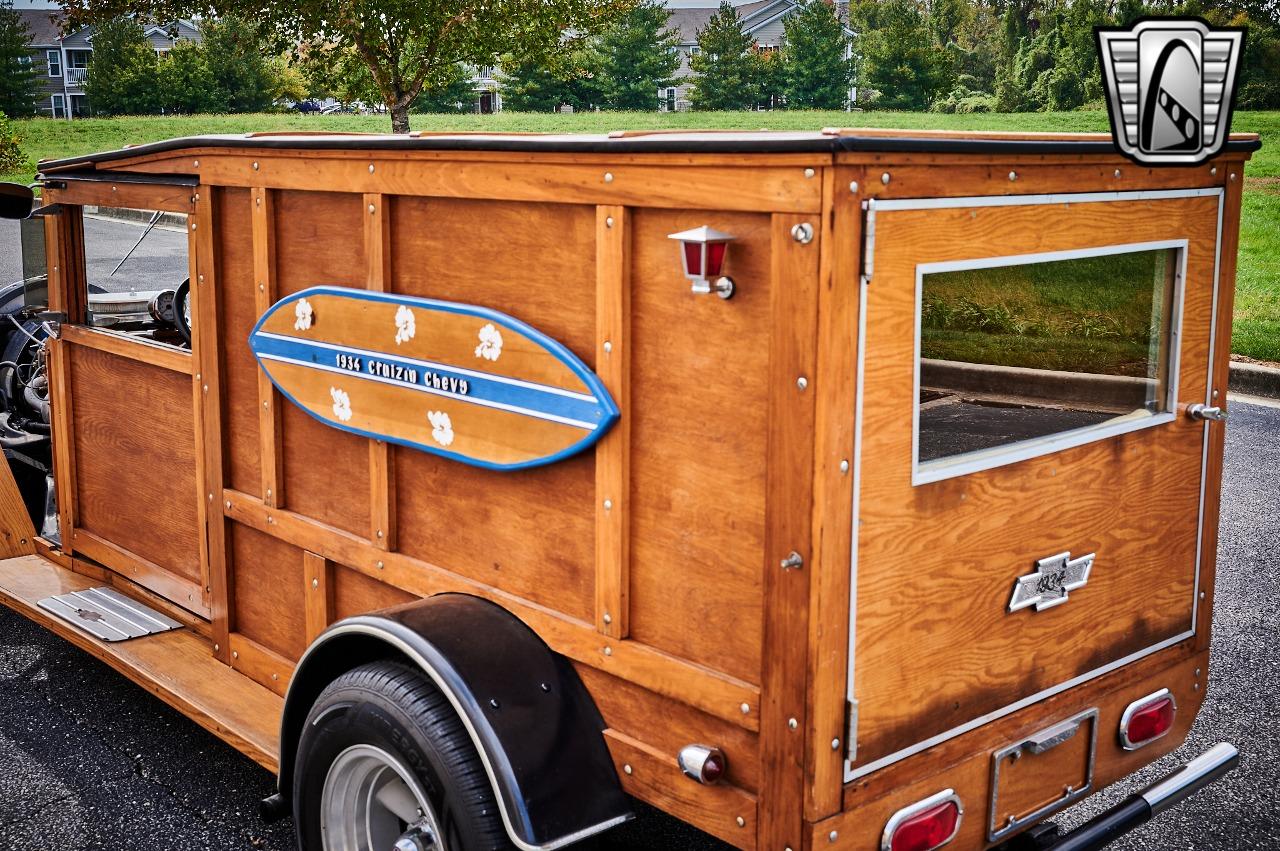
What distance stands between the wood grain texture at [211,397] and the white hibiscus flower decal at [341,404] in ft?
2.16

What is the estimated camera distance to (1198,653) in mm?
3268

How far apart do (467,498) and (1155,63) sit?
182 centimetres

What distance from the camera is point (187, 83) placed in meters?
51.4

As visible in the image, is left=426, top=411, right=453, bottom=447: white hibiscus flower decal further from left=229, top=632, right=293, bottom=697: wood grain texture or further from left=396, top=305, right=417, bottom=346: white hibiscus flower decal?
left=229, top=632, right=293, bottom=697: wood grain texture

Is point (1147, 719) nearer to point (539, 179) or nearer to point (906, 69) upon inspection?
point (539, 179)

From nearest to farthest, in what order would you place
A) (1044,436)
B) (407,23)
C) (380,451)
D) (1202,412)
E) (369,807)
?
(1044,436) < (369,807) < (1202,412) < (380,451) < (407,23)

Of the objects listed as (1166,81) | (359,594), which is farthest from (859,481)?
(359,594)

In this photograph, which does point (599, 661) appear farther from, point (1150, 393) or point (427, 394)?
point (1150, 393)

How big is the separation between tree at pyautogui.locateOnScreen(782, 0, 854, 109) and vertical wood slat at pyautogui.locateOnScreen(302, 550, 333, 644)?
53205 mm

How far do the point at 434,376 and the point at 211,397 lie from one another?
3.92 feet

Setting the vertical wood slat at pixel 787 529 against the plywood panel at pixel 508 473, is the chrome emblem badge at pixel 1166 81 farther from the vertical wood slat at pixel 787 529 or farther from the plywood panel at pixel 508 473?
the plywood panel at pixel 508 473

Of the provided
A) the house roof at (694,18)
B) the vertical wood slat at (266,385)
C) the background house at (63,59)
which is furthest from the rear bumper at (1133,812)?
the background house at (63,59)

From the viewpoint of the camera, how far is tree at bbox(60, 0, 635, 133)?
16656 millimetres

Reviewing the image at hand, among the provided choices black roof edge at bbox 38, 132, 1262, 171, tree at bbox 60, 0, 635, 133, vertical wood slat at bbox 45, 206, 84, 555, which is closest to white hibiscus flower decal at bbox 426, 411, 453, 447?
black roof edge at bbox 38, 132, 1262, 171
